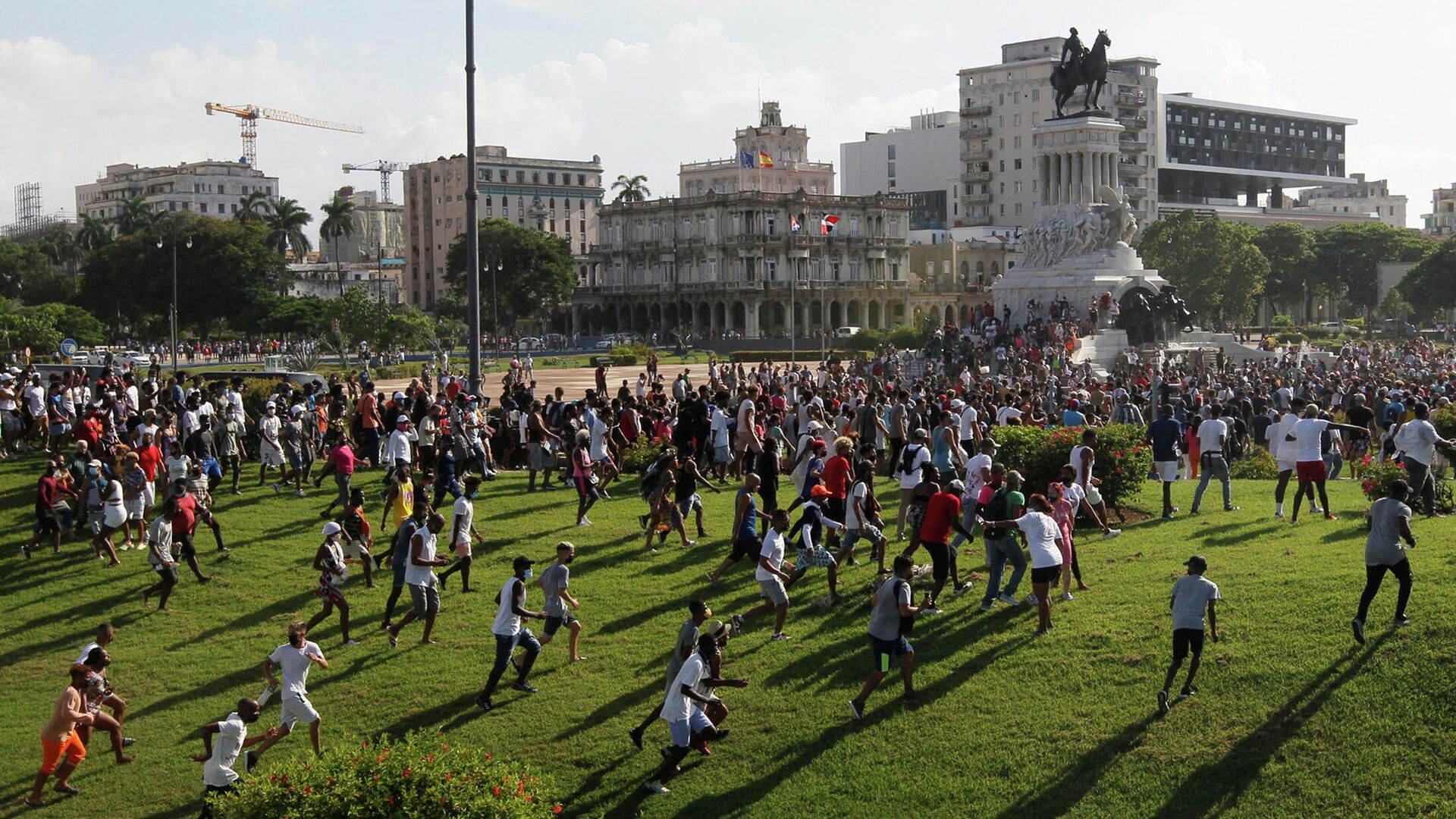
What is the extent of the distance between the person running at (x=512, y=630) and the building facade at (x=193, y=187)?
135 meters

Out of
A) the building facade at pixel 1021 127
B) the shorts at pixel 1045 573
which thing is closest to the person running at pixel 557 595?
the shorts at pixel 1045 573

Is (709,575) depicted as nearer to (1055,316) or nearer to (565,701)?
(565,701)

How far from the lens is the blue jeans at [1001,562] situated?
14.2 meters

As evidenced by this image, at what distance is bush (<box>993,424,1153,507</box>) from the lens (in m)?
18.5

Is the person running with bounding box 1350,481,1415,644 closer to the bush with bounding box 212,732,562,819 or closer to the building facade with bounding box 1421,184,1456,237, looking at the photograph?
the bush with bounding box 212,732,562,819

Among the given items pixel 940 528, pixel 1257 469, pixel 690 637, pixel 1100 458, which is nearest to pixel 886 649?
pixel 690 637

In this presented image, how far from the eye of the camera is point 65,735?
1254 cm

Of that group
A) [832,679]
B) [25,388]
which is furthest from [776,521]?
[25,388]

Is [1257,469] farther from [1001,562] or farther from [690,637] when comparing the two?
[690,637]

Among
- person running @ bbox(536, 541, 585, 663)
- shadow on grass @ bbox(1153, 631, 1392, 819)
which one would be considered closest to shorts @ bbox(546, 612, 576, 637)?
person running @ bbox(536, 541, 585, 663)

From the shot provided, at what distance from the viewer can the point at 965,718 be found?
1262cm

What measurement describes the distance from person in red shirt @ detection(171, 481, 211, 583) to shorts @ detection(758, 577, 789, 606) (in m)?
7.46

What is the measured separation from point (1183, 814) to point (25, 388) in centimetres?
2450

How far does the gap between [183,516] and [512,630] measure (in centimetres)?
594
